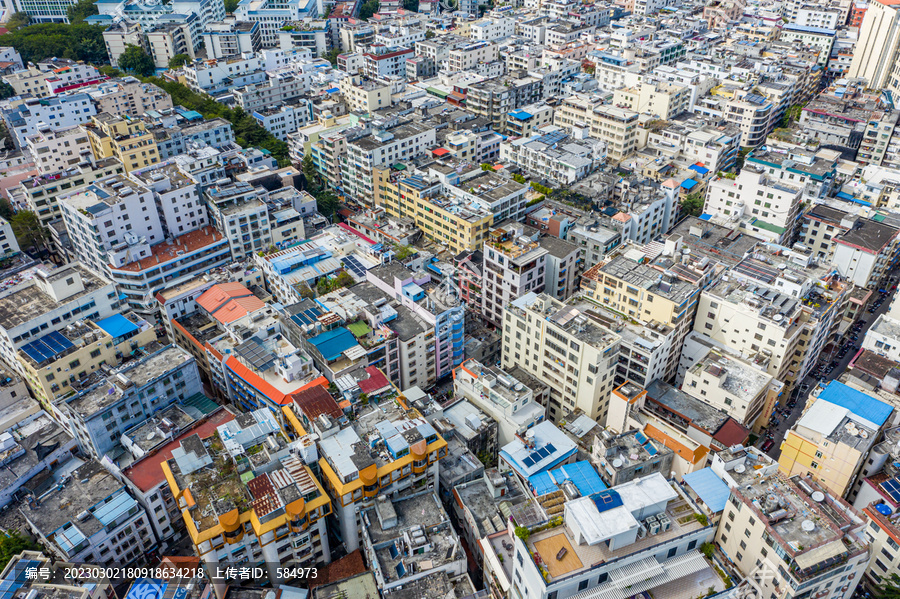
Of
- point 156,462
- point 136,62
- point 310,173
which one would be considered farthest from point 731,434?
point 136,62

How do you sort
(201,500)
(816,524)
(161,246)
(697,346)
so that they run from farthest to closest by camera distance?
(161,246) → (697,346) → (201,500) → (816,524)

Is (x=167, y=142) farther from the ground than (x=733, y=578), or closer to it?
farther from the ground

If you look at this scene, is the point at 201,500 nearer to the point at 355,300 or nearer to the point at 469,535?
the point at 469,535

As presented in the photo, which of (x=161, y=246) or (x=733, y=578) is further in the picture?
(x=161, y=246)

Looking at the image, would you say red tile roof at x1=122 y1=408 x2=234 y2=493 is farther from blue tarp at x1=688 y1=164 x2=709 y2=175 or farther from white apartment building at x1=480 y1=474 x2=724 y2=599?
blue tarp at x1=688 y1=164 x2=709 y2=175

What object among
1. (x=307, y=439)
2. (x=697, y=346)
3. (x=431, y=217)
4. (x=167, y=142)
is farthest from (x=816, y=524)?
(x=167, y=142)

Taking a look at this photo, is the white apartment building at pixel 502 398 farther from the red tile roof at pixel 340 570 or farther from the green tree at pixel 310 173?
the green tree at pixel 310 173

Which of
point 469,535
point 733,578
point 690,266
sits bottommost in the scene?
point 469,535
